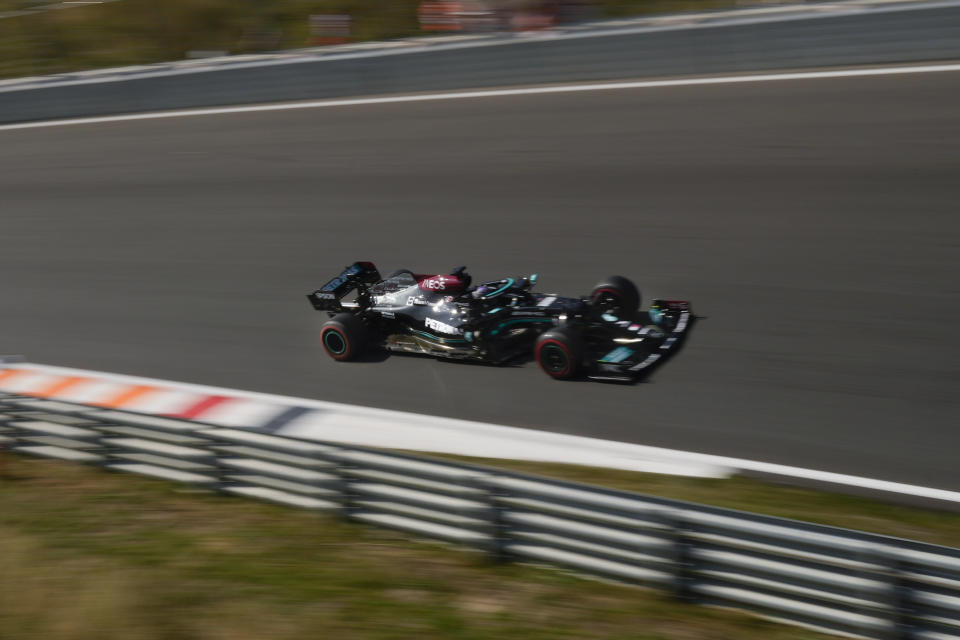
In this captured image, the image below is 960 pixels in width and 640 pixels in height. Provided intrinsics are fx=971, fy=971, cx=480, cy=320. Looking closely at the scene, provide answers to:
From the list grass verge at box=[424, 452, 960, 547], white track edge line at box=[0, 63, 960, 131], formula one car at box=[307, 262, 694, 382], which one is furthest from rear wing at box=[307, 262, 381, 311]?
white track edge line at box=[0, 63, 960, 131]

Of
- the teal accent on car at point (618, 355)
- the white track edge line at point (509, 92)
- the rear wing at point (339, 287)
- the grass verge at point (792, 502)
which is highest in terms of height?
the white track edge line at point (509, 92)

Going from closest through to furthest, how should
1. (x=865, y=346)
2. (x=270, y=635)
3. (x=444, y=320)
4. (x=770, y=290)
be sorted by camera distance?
(x=270, y=635)
(x=865, y=346)
(x=444, y=320)
(x=770, y=290)

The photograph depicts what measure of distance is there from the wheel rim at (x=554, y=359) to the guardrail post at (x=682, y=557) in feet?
10.3

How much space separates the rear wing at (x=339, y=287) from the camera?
10.2 metres

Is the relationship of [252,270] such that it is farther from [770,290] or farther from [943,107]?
[943,107]

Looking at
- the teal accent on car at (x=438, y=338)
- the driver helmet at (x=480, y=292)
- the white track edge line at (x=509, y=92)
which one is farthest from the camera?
the white track edge line at (x=509, y=92)

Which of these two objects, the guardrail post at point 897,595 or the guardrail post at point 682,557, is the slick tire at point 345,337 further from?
the guardrail post at point 897,595

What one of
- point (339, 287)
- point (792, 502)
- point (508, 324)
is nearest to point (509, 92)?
point (339, 287)

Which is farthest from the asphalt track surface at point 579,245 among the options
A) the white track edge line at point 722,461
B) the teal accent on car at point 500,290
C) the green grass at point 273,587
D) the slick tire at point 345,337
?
the green grass at point 273,587

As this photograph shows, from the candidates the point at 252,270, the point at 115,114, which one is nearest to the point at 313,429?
the point at 252,270

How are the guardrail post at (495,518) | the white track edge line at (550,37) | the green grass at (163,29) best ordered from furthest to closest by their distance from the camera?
the green grass at (163,29) → the white track edge line at (550,37) → the guardrail post at (495,518)

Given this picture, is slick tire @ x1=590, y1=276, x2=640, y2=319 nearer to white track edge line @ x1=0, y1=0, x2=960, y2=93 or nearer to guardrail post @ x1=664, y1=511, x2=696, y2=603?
guardrail post @ x1=664, y1=511, x2=696, y2=603

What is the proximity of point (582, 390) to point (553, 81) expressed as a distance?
838 cm

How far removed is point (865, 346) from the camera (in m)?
8.58
